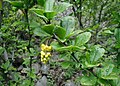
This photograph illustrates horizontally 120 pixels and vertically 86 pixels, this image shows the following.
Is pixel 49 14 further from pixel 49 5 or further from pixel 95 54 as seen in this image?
pixel 95 54

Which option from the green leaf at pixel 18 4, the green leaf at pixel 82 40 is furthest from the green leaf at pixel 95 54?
the green leaf at pixel 18 4

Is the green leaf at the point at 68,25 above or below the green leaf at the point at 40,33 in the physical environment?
above

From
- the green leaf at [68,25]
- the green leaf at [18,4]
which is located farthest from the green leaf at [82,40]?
the green leaf at [18,4]

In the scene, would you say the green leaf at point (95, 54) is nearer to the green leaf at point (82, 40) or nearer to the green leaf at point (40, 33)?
the green leaf at point (82, 40)

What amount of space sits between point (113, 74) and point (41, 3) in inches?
14.3

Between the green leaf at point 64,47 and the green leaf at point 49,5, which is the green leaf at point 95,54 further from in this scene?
the green leaf at point 49,5

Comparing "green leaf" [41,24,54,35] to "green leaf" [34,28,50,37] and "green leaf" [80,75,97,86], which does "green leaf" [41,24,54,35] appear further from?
"green leaf" [80,75,97,86]

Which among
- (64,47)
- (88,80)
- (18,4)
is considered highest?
(18,4)

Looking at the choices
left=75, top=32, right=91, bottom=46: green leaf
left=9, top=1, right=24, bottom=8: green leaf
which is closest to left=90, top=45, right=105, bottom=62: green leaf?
left=75, top=32, right=91, bottom=46: green leaf

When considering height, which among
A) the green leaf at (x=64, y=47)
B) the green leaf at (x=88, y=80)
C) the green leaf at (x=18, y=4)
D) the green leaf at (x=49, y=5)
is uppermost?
the green leaf at (x=49, y=5)

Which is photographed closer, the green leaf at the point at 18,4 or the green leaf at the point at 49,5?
the green leaf at the point at 49,5

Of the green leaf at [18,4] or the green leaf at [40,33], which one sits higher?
the green leaf at [18,4]

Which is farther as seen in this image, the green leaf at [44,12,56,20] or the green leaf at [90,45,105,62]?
the green leaf at [90,45,105,62]

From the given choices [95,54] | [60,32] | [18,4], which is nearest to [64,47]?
[60,32]
